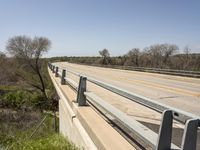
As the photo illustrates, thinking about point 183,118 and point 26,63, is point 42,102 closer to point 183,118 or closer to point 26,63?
point 26,63

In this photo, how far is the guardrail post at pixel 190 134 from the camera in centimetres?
305

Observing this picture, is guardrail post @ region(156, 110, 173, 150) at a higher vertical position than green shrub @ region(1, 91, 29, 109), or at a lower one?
higher

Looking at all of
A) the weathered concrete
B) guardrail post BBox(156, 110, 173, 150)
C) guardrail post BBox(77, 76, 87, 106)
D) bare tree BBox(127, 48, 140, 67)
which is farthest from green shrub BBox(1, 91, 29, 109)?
guardrail post BBox(156, 110, 173, 150)

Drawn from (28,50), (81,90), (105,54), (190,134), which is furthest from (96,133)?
(105,54)

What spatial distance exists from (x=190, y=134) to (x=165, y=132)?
54cm

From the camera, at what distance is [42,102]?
41.7 metres

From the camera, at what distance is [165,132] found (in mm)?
3623

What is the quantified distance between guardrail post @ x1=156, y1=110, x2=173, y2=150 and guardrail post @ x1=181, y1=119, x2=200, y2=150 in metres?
0.46

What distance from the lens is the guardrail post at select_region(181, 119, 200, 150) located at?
305 centimetres

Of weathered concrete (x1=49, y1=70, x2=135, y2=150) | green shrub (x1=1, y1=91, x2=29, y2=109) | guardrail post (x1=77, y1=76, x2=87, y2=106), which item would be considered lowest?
green shrub (x1=1, y1=91, x2=29, y2=109)

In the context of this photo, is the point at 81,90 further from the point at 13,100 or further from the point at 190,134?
the point at 13,100

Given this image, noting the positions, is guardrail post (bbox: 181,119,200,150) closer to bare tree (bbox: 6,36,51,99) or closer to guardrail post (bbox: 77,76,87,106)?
guardrail post (bbox: 77,76,87,106)

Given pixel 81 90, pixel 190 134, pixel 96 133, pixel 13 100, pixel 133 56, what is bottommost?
pixel 13 100

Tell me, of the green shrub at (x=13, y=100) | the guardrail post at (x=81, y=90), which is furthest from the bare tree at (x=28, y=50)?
the guardrail post at (x=81, y=90)
